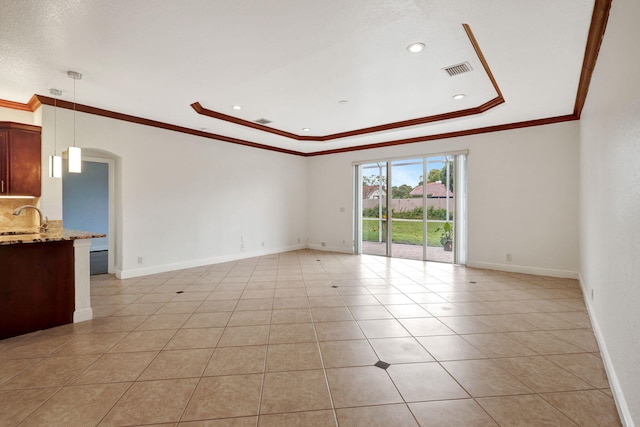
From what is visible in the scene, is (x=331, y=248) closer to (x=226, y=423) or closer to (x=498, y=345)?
(x=498, y=345)

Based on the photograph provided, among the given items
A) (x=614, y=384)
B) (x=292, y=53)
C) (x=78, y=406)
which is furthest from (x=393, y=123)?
(x=78, y=406)

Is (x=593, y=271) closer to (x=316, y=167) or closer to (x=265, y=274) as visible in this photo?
(x=265, y=274)

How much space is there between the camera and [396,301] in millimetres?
3949

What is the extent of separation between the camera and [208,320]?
3.32 meters


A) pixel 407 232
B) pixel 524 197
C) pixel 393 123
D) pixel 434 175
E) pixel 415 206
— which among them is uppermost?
pixel 393 123

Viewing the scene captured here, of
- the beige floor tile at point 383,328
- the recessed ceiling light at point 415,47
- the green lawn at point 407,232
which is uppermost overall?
the recessed ceiling light at point 415,47

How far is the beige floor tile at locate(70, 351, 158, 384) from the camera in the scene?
218 centimetres

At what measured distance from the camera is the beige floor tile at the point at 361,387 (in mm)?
1934

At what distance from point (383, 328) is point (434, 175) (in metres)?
4.57

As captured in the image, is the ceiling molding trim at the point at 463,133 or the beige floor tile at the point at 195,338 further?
the ceiling molding trim at the point at 463,133

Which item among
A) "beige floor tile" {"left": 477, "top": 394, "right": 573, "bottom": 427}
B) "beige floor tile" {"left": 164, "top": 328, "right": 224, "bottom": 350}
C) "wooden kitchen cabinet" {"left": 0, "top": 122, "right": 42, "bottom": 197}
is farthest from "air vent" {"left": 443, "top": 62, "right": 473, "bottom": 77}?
"wooden kitchen cabinet" {"left": 0, "top": 122, "right": 42, "bottom": 197}

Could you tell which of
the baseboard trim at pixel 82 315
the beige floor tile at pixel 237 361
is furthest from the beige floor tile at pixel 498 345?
the baseboard trim at pixel 82 315

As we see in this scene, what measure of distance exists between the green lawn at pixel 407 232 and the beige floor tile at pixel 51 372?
6282mm

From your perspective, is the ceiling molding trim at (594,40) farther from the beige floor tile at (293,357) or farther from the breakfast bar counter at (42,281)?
the breakfast bar counter at (42,281)
